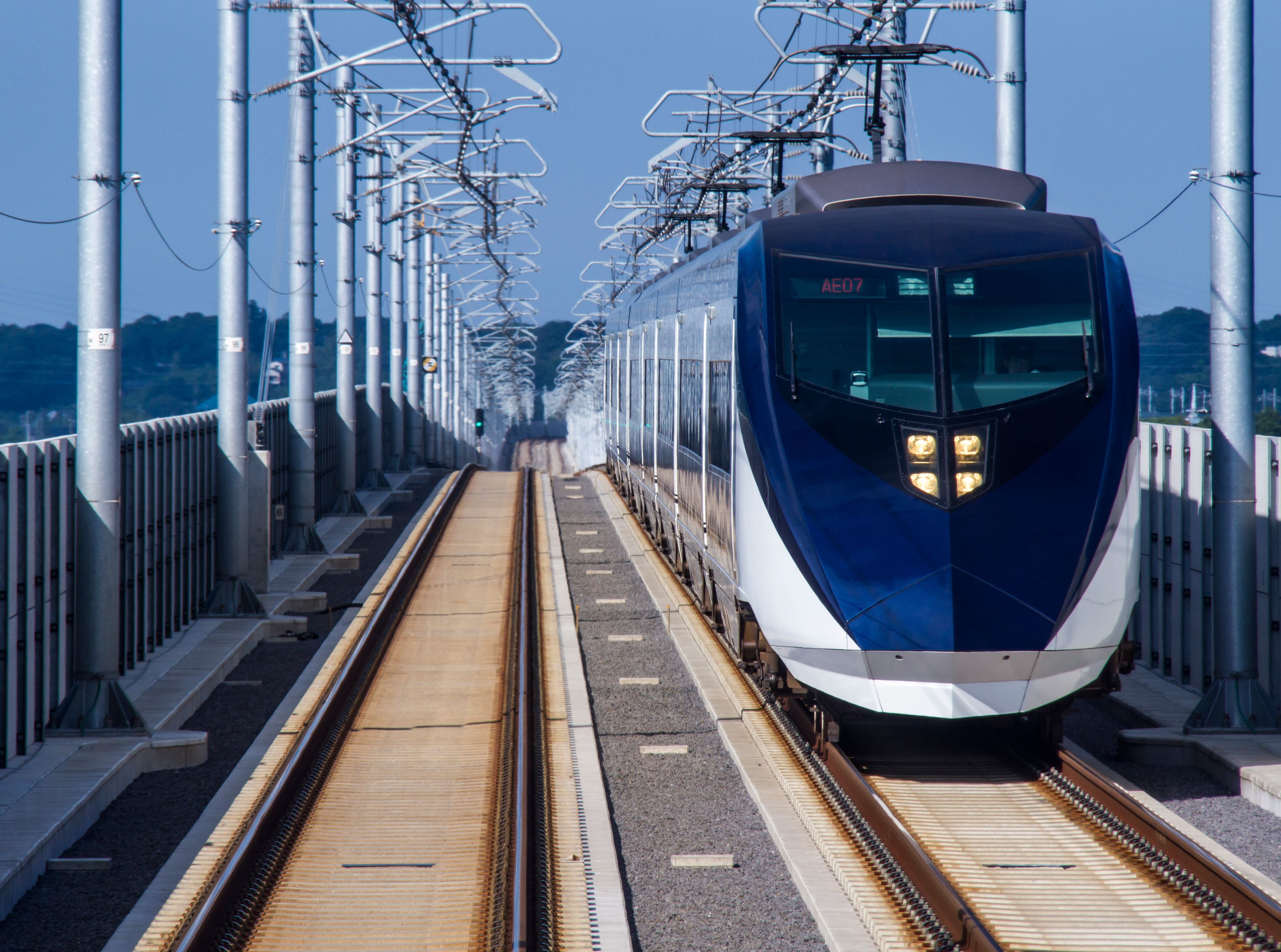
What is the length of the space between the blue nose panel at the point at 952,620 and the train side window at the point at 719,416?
74.1 inches

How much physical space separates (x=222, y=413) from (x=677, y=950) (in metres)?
10.1

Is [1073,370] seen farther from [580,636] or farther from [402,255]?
[402,255]

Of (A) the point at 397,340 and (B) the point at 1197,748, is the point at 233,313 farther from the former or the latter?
(A) the point at 397,340

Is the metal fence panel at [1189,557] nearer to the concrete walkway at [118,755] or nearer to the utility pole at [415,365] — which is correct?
the concrete walkway at [118,755]

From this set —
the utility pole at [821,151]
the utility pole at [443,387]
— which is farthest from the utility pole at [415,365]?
Answer: the utility pole at [821,151]

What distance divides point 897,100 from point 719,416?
7.67 metres

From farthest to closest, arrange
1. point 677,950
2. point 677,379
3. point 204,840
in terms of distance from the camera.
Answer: point 677,379 → point 204,840 → point 677,950

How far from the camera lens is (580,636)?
1350cm

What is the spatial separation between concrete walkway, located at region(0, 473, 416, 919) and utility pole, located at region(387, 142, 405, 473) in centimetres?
1919

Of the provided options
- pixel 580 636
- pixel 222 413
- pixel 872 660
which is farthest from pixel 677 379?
pixel 872 660

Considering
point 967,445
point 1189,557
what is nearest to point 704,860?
point 967,445

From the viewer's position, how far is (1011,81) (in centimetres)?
1345

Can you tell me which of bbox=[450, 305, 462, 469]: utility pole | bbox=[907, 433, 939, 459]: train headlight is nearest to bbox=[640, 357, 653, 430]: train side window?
bbox=[907, 433, 939, 459]: train headlight

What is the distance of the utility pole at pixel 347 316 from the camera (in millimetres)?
23953
